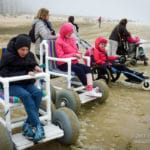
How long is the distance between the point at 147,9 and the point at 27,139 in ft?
416

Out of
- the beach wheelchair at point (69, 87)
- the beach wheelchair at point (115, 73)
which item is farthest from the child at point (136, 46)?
the beach wheelchair at point (69, 87)

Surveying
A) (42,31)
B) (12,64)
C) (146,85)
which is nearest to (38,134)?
(12,64)

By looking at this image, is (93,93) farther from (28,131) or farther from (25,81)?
(28,131)

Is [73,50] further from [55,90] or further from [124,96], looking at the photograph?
[124,96]

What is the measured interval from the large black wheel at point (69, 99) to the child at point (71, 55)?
0.51 meters

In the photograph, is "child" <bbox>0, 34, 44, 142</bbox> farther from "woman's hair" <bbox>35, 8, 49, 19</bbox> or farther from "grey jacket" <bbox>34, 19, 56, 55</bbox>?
"woman's hair" <bbox>35, 8, 49, 19</bbox>

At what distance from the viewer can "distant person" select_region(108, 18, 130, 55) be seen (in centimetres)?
1005

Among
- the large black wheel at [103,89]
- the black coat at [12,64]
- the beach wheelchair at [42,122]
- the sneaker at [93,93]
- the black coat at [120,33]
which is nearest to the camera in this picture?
the beach wheelchair at [42,122]

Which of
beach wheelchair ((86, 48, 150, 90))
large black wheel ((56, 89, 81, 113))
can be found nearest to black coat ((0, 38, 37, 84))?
large black wheel ((56, 89, 81, 113))

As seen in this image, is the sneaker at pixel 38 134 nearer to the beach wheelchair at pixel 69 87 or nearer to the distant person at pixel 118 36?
the beach wheelchair at pixel 69 87

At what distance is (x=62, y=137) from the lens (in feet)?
14.7

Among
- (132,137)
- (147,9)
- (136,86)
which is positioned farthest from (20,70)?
(147,9)

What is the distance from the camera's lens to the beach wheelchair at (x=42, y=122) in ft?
13.3

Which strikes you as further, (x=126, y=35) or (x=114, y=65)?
(x=126, y=35)
